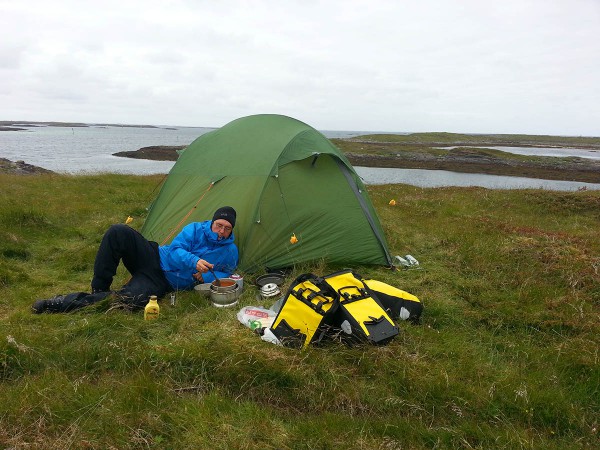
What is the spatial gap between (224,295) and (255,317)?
63 centimetres

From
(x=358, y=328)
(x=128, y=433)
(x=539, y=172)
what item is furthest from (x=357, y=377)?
(x=539, y=172)

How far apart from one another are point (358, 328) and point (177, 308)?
2411 mm

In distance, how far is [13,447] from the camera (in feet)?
8.40

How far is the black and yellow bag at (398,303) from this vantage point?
15.1 feet

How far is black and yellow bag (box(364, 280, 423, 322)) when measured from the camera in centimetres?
459

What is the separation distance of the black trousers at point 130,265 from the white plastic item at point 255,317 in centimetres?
129

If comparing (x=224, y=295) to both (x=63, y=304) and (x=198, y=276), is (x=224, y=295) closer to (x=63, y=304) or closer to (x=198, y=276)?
(x=198, y=276)

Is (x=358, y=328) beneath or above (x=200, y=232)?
beneath

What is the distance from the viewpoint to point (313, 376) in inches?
135

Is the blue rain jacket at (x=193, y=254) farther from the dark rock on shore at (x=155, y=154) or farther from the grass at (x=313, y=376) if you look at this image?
the dark rock on shore at (x=155, y=154)

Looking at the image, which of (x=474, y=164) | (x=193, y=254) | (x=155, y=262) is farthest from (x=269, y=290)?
(x=474, y=164)

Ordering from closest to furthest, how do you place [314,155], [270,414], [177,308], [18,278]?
[270,414]
[177,308]
[18,278]
[314,155]

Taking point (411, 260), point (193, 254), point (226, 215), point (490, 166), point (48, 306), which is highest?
point (490, 166)

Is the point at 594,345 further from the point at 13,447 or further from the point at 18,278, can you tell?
the point at 18,278
